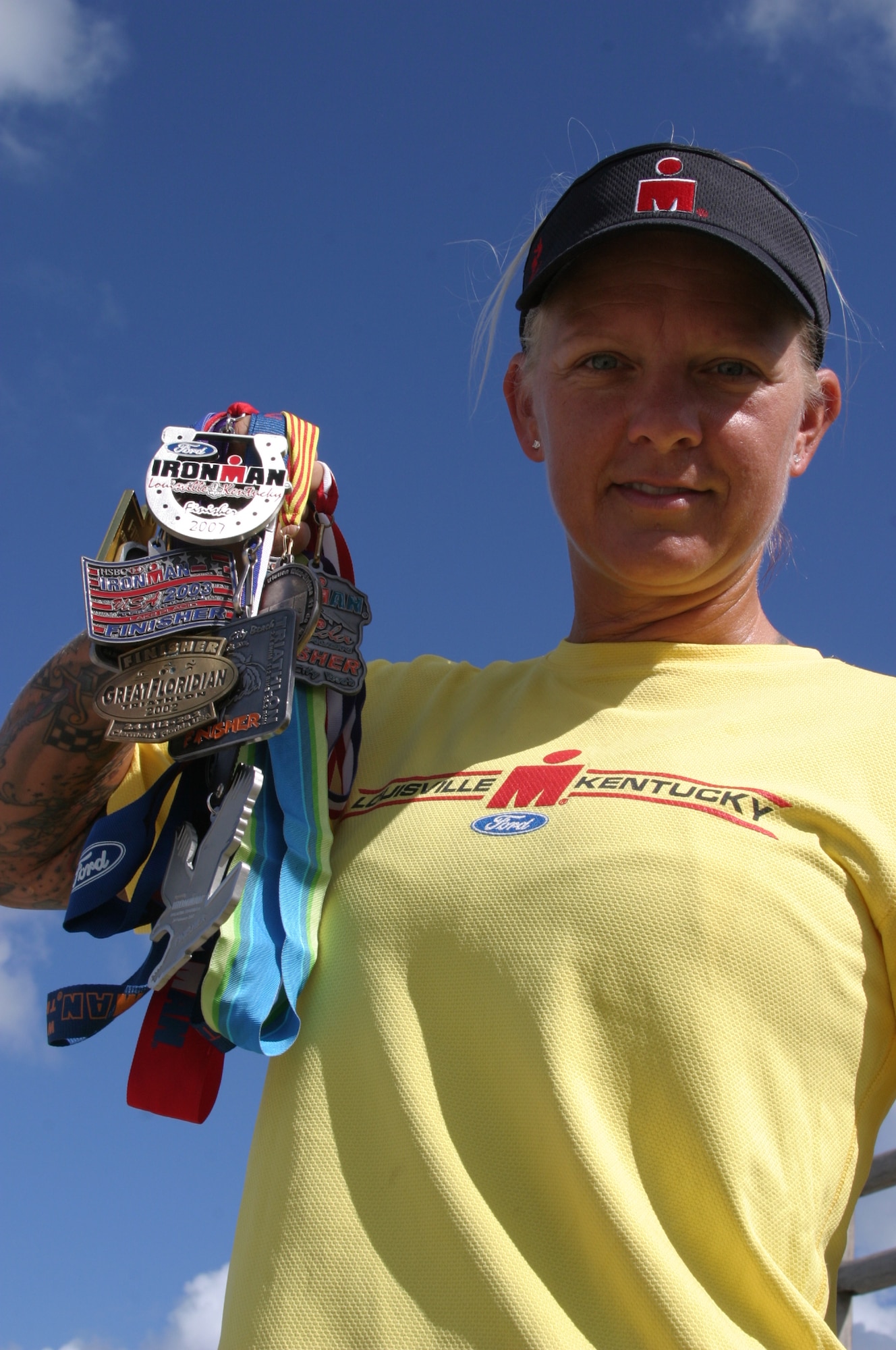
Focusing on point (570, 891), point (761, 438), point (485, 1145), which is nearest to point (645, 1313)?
point (485, 1145)

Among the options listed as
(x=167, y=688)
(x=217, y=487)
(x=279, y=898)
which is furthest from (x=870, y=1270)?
(x=217, y=487)

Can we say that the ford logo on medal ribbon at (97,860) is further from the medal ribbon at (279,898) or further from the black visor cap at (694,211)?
the black visor cap at (694,211)

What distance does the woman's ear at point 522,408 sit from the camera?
2.53 metres

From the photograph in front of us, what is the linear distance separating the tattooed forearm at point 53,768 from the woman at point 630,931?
1.56ft

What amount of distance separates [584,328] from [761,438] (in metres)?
0.35

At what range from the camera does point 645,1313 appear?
1462 mm

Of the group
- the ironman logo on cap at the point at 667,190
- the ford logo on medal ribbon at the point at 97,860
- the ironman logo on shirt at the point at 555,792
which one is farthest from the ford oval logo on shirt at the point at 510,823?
the ironman logo on cap at the point at 667,190

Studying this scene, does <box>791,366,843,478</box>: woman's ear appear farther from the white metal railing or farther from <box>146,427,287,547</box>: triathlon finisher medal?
the white metal railing

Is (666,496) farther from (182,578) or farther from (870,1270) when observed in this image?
(870,1270)

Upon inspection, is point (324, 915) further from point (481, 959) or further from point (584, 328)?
point (584, 328)

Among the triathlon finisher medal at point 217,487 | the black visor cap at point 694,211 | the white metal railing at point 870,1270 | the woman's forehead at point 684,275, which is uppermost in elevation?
the black visor cap at point 694,211

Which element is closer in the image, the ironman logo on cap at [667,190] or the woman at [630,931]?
the woman at [630,931]

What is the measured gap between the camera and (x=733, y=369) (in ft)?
6.82

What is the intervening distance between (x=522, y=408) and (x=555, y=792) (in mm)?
983
